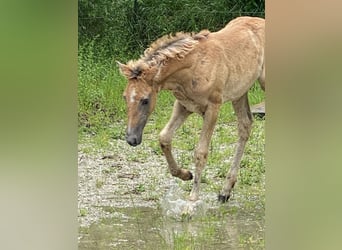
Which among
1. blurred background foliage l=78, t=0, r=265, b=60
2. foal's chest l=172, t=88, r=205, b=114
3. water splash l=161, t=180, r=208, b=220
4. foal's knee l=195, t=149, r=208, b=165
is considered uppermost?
blurred background foliage l=78, t=0, r=265, b=60

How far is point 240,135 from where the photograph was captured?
8.10 ft

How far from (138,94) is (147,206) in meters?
0.45

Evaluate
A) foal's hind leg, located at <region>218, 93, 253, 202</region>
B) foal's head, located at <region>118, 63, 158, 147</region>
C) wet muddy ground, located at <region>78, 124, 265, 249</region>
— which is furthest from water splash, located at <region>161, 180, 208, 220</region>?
foal's head, located at <region>118, 63, 158, 147</region>

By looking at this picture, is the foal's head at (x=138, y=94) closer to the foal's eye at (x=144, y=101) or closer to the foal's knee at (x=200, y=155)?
the foal's eye at (x=144, y=101)

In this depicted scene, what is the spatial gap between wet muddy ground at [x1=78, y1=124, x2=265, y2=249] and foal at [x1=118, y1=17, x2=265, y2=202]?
0.05 meters

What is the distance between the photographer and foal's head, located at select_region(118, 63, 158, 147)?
7.91 feet

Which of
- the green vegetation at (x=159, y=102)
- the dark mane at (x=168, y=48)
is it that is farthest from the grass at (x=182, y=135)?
the dark mane at (x=168, y=48)

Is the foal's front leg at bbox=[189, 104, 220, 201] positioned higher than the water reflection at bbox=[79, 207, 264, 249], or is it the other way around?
the foal's front leg at bbox=[189, 104, 220, 201]

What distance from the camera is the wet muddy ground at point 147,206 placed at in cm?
247

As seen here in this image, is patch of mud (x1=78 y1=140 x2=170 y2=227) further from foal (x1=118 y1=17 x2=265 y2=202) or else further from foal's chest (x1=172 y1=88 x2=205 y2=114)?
foal's chest (x1=172 y1=88 x2=205 y2=114)

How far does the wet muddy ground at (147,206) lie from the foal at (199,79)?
0.05m
